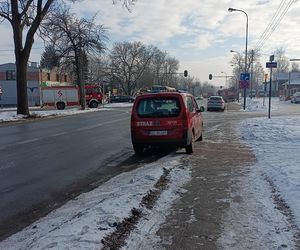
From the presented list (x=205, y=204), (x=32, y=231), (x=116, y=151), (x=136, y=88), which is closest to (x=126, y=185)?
(x=205, y=204)

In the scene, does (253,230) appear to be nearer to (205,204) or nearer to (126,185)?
(205,204)

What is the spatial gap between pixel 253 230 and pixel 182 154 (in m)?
6.89

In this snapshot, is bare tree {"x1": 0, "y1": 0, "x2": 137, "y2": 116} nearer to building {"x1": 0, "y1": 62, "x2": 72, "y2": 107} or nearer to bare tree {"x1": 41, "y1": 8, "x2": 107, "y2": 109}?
bare tree {"x1": 41, "y1": 8, "x2": 107, "y2": 109}

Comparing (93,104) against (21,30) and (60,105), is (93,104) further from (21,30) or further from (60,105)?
(21,30)

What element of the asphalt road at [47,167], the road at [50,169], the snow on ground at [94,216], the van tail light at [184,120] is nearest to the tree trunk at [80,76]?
the asphalt road at [47,167]

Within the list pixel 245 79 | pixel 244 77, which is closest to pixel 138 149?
pixel 245 79

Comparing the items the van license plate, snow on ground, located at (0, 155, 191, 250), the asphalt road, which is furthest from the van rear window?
snow on ground, located at (0, 155, 191, 250)

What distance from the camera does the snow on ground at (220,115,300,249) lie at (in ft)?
16.8

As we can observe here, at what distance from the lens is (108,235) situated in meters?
5.05

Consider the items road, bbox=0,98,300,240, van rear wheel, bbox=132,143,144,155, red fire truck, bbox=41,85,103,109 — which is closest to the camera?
road, bbox=0,98,300,240

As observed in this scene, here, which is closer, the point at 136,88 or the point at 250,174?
the point at 250,174

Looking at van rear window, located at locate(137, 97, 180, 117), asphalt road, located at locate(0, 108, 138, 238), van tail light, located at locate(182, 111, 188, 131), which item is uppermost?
van rear window, located at locate(137, 97, 180, 117)

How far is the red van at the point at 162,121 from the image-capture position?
39.7ft

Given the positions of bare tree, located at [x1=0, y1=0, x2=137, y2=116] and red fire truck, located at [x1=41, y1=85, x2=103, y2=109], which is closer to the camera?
bare tree, located at [x1=0, y1=0, x2=137, y2=116]
